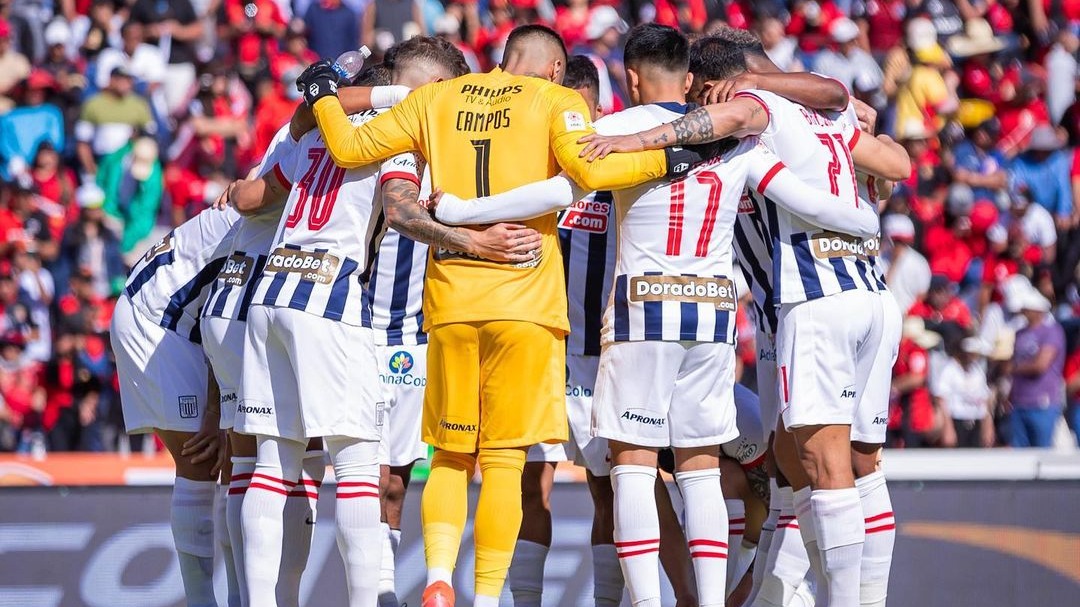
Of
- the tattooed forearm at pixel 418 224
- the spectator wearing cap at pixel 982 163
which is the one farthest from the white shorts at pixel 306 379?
the spectator wearing cap at pixel 982 163

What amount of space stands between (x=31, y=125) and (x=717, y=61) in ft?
37.0

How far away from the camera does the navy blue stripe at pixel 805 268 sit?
7.04m

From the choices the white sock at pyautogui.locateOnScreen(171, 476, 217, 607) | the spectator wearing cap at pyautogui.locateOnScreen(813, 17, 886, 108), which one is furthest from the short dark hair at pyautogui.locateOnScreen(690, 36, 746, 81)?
the spectator wearing cap at pyautogui.locateOnScreen(813, 17, 886, 108)

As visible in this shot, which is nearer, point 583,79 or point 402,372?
point 583,79

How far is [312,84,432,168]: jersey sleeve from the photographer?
6.78 metres

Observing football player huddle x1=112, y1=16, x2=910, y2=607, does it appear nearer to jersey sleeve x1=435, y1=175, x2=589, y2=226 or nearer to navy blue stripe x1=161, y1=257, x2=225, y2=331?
jersey sleeve x1=435, y1=175, x2=589, y2=226

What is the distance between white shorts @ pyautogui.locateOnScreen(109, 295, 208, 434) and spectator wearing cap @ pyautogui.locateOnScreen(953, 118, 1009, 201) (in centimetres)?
1093

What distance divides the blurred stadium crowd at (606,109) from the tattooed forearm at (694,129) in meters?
7.49

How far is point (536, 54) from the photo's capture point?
706 centimetres

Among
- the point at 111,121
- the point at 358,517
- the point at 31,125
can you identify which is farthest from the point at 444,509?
the point at 31,125

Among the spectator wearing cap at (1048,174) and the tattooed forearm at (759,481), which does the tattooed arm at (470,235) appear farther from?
the spectator wearing cap at (1048,174)

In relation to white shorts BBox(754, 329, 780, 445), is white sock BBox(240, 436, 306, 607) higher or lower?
lower

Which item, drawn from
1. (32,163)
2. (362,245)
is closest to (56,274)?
(32,163)

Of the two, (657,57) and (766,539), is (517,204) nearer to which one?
(657,57)
